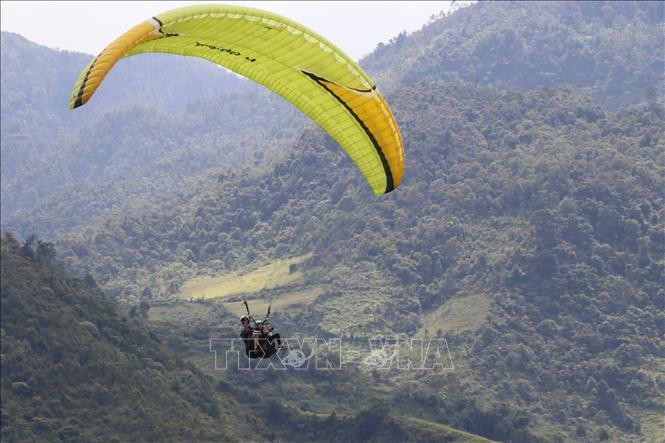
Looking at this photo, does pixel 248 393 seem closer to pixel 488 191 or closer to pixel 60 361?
pixel 60 361

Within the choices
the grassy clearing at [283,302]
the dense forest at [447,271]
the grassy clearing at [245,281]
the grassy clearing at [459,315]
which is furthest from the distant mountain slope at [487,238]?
the grassy clearing at [283,302]

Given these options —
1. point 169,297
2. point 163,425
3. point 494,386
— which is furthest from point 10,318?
point 169,297

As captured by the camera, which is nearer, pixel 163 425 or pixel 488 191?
pixel 163 425

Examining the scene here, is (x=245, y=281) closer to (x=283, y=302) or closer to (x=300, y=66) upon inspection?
(x=283, y=302)

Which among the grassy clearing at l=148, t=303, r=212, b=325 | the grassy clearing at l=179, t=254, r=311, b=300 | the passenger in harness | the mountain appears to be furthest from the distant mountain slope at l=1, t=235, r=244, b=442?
the grassy clearing at l=179, t=254, r=311, b=300

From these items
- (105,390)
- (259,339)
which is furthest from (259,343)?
(105,390)

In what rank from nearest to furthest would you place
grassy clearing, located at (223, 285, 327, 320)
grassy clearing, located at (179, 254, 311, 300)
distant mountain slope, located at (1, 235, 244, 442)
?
distant mountain slope, located at (1, 235, 244, 442)
grassy clearing, located at (223, 285, 327, 320)
grassy clearing, located at (179, 254, 311, 300)
